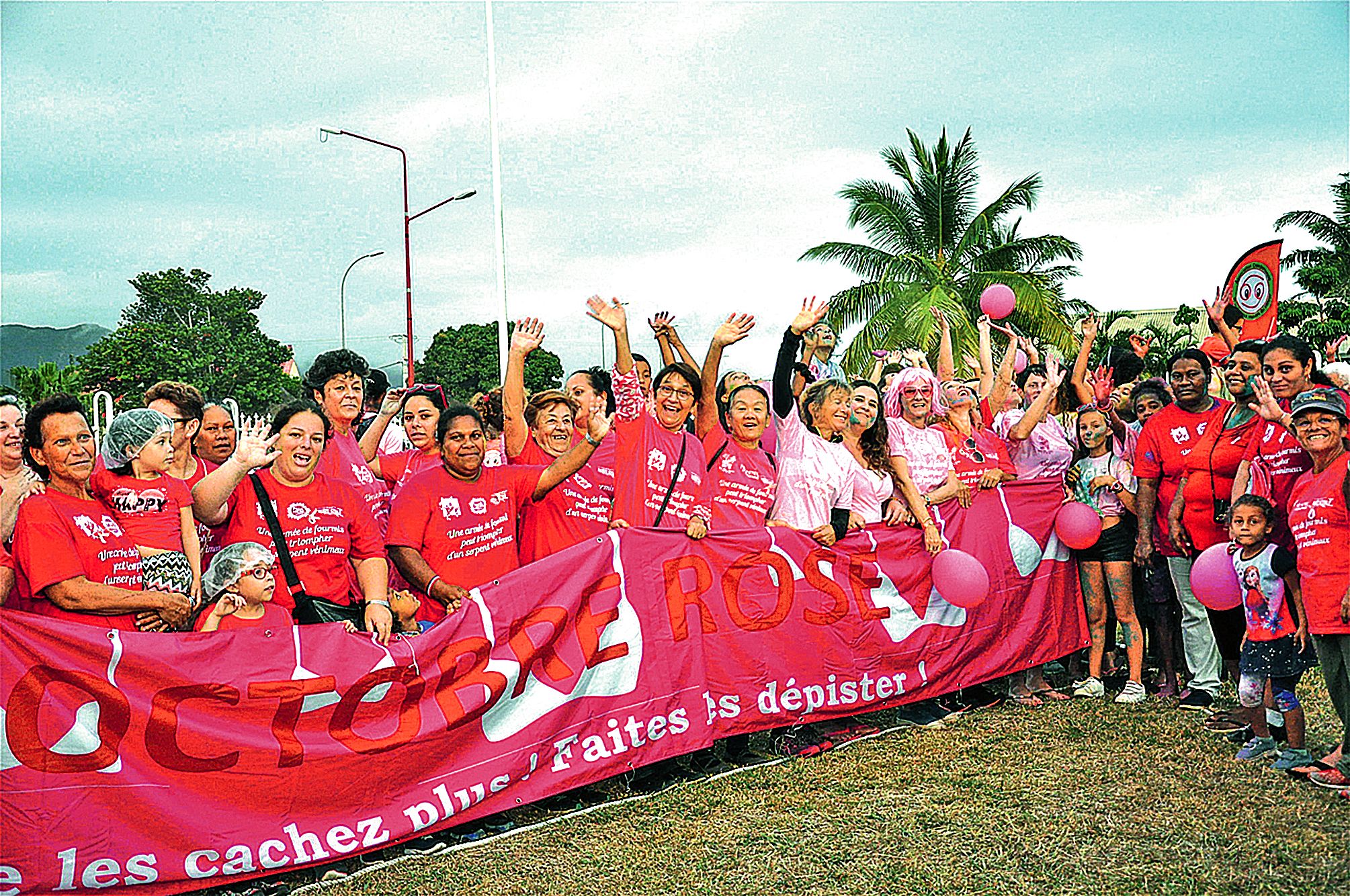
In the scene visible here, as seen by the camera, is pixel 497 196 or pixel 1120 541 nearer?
pixel 1120 541

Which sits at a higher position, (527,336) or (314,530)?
(527,336)

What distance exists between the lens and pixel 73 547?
14.1 feet

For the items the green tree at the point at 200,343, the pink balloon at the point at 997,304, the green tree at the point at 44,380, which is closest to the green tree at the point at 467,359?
the green tree at the point at 200,343

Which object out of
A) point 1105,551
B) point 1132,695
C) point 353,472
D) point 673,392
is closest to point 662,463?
point 673,392

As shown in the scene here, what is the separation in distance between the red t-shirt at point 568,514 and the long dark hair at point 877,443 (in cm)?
164

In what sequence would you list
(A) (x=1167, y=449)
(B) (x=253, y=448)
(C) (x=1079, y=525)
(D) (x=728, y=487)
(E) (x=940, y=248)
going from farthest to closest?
(E) (x=940, y=248) < (C) (x=1079, y=525) < (A) (x=1167, y=449) < (D) (x=728, y=487) < (B) (x=253, y=448)

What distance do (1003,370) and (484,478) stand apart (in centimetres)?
401

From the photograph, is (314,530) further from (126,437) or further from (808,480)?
(808,480)

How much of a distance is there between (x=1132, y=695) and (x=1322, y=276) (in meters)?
26.9

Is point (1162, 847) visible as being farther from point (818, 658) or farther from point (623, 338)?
point (623, 338)

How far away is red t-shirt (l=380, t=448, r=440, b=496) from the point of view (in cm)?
654

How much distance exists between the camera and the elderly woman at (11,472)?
171 inches

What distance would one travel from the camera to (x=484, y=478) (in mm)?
5535

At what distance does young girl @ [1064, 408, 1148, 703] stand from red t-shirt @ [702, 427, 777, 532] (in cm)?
228
